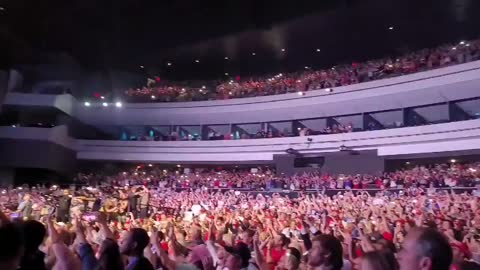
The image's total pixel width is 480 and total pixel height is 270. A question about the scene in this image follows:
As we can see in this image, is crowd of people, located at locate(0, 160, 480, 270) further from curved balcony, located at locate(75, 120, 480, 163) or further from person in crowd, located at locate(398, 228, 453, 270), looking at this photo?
curved balcony, located at locate(75, 120, 480, 163)

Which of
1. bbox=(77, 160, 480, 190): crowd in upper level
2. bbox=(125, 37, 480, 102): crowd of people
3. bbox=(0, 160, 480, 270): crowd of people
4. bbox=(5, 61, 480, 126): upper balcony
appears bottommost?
bbox=(0, 160, 480, 270): crowd of people

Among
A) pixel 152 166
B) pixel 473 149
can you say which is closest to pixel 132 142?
pixel 152 166

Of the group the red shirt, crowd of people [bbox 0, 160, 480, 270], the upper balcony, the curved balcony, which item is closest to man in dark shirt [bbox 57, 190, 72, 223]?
crowd of people [bbox 0, 160, 480, 270]

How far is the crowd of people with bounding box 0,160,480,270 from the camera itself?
2.72 metres

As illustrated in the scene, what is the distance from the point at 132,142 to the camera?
31.7 metres

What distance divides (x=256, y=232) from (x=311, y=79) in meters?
20.0

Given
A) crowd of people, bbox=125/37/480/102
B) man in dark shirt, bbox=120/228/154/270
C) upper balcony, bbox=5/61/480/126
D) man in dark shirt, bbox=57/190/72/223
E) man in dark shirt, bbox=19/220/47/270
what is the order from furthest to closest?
crowd of people, bbox=125/37/480/102
upper balcony, bbox=5/61/480/126
man in dark shirt, bbox=57/190/72/223
man in dark shirt, bbox=120/228/154/270
man in dark shirt, bbox=19/220/47/270

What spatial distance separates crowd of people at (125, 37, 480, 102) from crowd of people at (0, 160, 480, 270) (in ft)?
17.2

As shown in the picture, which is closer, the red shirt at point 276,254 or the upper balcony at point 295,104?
the red shirt at point 276,254

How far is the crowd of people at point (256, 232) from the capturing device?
8.92 ft

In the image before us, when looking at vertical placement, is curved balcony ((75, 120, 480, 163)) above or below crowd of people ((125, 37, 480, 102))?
below

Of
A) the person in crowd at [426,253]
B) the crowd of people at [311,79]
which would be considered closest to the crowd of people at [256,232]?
the person in crowd at [426,253]

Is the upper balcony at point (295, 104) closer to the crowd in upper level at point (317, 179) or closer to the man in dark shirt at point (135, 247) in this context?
the crowd in upper level at point (317, 179)

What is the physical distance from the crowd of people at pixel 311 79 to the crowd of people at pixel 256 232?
524cm
